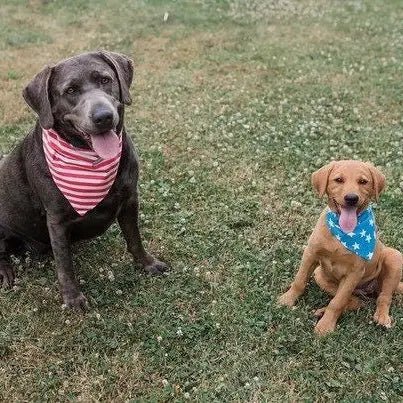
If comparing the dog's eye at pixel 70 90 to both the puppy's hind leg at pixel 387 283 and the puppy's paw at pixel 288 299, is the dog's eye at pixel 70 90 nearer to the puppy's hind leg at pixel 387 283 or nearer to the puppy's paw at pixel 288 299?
the puppy's paw at pixel 288 299

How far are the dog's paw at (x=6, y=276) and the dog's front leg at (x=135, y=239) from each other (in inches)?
48.5

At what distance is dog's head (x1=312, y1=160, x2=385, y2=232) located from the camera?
4793 millimetres

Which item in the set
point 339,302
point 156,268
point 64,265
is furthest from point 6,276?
point 339,302

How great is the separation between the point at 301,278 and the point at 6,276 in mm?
2989

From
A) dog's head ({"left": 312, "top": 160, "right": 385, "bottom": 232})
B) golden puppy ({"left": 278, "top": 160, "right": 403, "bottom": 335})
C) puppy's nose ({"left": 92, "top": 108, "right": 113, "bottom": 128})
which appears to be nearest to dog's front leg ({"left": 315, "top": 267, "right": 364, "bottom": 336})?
golden puppy ({"left": 278, "top": 160, "right": 403, "bottom": 335})

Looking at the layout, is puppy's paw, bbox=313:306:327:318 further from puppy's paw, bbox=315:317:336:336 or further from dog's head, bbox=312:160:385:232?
dog's head, bbox=312:160:385:232

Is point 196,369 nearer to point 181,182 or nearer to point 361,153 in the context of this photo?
point 181,182

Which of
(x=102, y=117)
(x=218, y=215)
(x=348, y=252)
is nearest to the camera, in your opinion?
(x=102, y=117)

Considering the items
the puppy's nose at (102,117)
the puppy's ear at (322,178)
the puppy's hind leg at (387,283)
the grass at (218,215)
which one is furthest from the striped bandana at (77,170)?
the puppy's hind leg at (387,283)

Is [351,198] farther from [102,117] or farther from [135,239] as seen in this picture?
[135,239]

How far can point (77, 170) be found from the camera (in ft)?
16.6

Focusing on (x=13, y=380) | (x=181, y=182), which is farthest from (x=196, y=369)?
(x=181, y=182)

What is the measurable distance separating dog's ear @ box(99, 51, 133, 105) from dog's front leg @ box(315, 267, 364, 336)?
8.23ft

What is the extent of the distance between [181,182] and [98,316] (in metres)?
2.59
